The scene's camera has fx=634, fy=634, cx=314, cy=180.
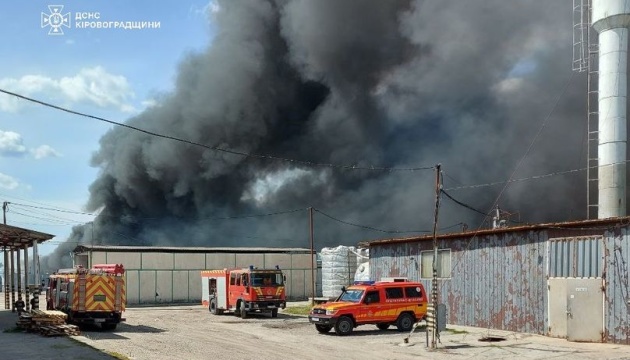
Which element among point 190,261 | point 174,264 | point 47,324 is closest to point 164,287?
point 174,264

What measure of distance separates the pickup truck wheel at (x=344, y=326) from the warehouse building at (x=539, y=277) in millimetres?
6026

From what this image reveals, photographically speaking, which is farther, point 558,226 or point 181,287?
point 181,287

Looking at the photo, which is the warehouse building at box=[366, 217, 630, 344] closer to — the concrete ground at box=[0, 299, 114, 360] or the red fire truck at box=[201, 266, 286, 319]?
the red fire truck at box=[201, 266, 286, 319]

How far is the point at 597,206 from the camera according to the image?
39.9m

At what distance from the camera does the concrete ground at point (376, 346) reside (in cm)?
1775

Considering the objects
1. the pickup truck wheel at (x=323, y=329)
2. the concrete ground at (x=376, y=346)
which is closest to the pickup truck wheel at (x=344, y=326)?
the concrete ground at (x=376, y=346)

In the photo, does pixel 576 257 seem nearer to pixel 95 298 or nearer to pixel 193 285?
pixel 95 298

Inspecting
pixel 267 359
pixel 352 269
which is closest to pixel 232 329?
pixel 267 359

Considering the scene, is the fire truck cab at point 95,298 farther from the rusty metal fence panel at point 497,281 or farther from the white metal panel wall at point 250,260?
the white metal panel wall at point 250,260

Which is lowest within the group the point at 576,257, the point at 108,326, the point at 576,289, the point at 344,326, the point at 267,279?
the point at 108,326

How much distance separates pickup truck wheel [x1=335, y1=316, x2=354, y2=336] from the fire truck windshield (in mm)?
9819

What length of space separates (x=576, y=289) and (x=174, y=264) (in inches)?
1301

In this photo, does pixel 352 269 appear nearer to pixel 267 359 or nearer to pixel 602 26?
pixel 602 26

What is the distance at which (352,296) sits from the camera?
80.5ft
